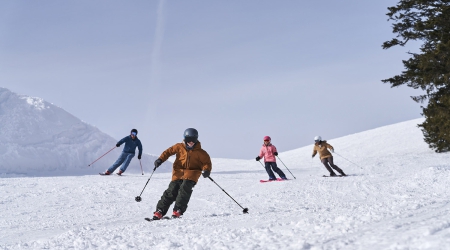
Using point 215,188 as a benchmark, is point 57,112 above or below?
above

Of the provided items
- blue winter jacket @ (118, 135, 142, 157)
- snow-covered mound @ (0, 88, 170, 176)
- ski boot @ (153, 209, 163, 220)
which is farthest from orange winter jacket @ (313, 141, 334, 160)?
snow-covered mound @ (0, 88, 170, 176)

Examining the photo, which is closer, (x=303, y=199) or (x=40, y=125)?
(x=303, y=199)

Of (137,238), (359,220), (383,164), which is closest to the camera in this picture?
(359,220)

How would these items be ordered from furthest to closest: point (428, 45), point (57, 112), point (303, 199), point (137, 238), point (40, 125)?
point (57, 112), point (40, 125), point (428, 45), point (303, 199), point (137, 238)

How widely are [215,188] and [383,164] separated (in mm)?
8712

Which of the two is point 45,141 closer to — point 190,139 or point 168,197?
point 168,197

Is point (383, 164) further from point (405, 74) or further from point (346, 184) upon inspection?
point (346, 184)

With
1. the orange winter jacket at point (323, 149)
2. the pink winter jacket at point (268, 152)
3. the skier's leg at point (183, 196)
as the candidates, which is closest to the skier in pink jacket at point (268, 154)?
the pink winter jacket at point (268, 152)

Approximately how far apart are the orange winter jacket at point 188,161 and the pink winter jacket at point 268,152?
7102mm

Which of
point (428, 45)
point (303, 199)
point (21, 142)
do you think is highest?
point (428, 45)

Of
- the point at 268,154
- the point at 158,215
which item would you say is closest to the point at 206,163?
the point at 158,215

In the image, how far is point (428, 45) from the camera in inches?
703

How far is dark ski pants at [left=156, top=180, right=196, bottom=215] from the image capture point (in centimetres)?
665

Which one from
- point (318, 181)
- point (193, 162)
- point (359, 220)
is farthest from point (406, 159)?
point (359, 220)
